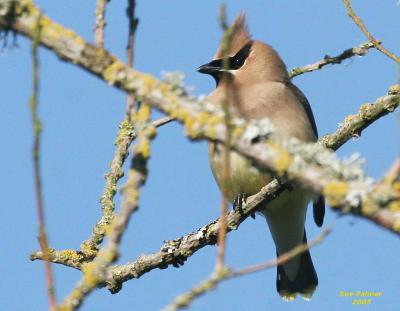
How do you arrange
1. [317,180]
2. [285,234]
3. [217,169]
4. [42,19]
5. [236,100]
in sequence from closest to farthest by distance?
[317,180]
[42,19]
[236,100]
[217,169]
[285,234]

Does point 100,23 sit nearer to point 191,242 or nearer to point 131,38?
point 131,38

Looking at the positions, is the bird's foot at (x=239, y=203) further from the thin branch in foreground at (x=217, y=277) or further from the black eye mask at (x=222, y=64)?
the thin branch in foreground at (x=217, y=277)

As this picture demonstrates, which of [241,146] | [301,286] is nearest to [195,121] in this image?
[241,146]

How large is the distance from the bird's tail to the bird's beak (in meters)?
1.88

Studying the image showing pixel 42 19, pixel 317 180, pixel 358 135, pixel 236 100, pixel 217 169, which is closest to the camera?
pixel 317 180

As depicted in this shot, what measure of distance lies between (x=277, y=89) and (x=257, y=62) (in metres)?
0.65

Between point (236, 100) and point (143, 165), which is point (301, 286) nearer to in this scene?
point (236, 100)

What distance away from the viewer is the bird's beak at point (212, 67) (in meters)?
7.07

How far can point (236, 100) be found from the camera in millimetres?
6070

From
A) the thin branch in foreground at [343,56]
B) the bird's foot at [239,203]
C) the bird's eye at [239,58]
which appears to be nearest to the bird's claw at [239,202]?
the bird's foot at [239,203]

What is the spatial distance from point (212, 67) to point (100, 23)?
434cm

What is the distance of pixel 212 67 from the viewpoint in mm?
7070

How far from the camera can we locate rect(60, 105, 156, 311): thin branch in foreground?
7.98 feet

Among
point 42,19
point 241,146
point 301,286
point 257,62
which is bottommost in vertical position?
point 241,146
